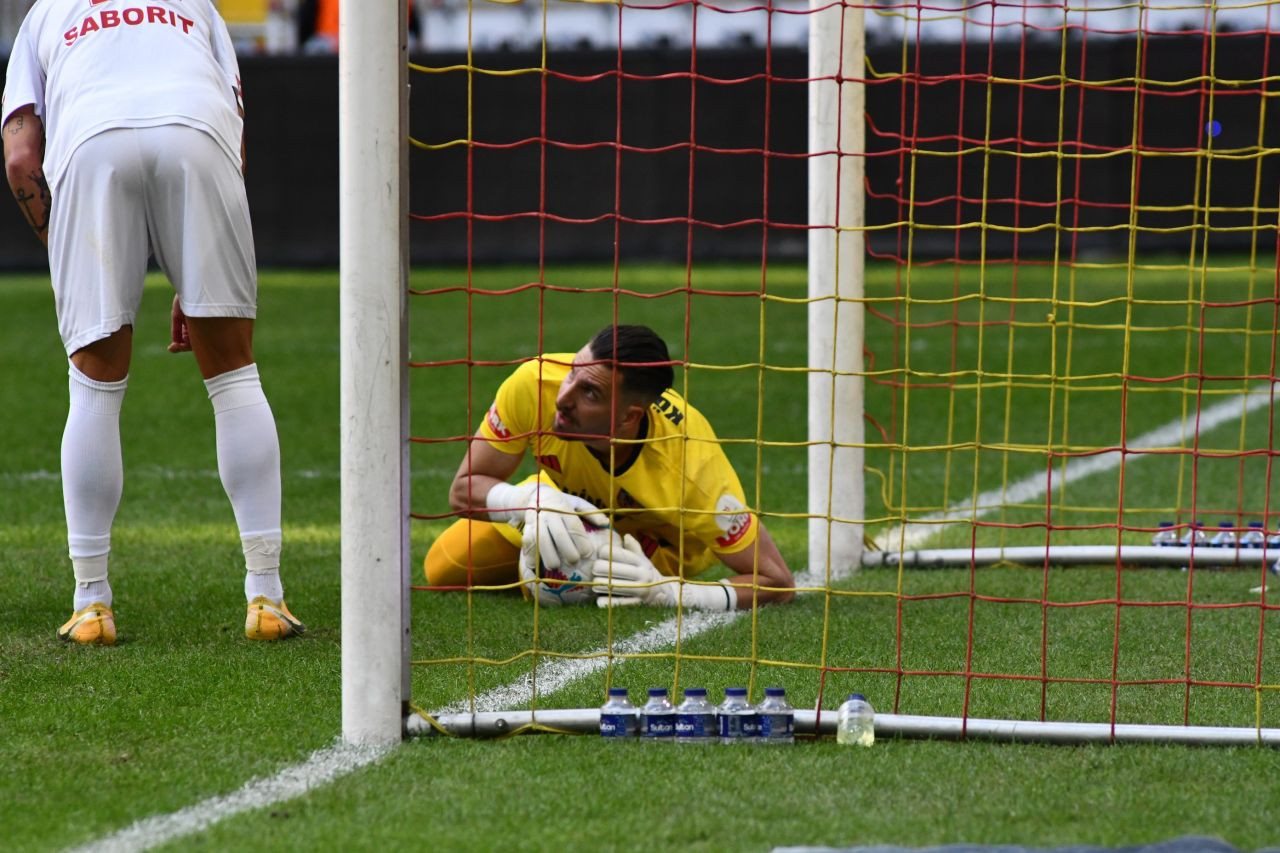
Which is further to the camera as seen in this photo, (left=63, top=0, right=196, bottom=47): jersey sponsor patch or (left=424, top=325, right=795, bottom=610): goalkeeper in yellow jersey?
(left=424, top=325, right=795, bottom=610): goalkeeper in yellow jersey

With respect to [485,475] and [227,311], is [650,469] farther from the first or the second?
[227,311]

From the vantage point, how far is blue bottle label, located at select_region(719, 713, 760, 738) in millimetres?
3385

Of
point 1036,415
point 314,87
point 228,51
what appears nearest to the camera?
point 228,51

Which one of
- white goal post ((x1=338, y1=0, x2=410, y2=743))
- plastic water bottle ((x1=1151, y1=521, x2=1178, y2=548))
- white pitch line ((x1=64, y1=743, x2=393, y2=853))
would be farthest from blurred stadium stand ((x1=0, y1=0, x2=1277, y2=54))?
white pitch line ((x1=64, y1=743, x2=393, y2=853))

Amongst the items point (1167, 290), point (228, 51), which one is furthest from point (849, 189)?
point (1167, 290)

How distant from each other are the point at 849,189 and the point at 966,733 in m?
2.31

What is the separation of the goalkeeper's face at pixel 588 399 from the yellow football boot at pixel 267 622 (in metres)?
0.86

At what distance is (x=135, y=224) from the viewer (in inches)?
160

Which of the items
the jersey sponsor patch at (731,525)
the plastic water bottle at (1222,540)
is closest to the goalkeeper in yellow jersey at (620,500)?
the jersey sponsor patch at (731,525)

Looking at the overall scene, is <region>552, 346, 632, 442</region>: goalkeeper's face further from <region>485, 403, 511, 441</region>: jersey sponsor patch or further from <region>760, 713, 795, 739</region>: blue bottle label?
<region>760, 713, 795, 739</region>: blue bottle label

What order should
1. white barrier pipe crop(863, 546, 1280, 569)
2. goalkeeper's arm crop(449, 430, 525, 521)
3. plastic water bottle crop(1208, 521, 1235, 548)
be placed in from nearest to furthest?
goalkeeper's arm crop(449, 430, 525, 521)
white barrier pipe crop(863, 546, 1280, 569)
plastic water bottle crop(1208, 521, 1235, 548)

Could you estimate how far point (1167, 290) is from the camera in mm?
15195

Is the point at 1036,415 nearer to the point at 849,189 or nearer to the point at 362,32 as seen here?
the point at 849,189

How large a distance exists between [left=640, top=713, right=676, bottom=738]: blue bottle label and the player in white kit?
4.19ft
